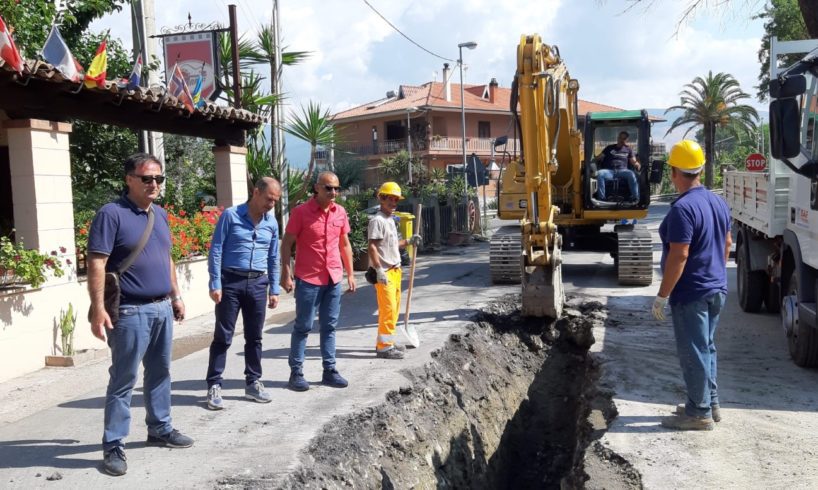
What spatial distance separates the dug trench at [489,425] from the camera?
5090 millimetres

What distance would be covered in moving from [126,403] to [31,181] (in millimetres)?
4329

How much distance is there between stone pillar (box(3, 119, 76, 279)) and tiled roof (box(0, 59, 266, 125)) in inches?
22.2

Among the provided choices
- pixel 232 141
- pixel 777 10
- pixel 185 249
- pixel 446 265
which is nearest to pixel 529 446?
pixel 185 249

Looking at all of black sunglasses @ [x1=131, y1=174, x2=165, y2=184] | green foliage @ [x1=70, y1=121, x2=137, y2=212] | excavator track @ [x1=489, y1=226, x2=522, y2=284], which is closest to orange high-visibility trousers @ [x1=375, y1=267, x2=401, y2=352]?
black sunglasses @ [x1=131, y1=174, x2=165, y2=184]

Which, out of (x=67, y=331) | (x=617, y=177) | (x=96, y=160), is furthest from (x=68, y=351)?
(x=617, y=177)

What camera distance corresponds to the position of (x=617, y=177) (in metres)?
13.1

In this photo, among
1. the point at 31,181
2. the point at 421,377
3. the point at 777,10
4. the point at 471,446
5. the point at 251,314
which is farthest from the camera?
the point at 777,10

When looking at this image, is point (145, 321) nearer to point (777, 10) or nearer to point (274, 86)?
point (274, 86)

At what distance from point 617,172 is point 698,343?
8318 millimetres

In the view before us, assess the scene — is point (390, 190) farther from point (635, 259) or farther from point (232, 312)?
point (635, 259)

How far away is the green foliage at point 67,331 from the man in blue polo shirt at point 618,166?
28.6ft

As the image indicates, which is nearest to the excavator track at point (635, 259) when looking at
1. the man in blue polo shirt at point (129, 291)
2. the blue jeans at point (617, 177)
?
the blue jeans at point (617, 177)

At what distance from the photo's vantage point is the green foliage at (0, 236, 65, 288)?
7.41m

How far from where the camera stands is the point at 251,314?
599 centimetres
